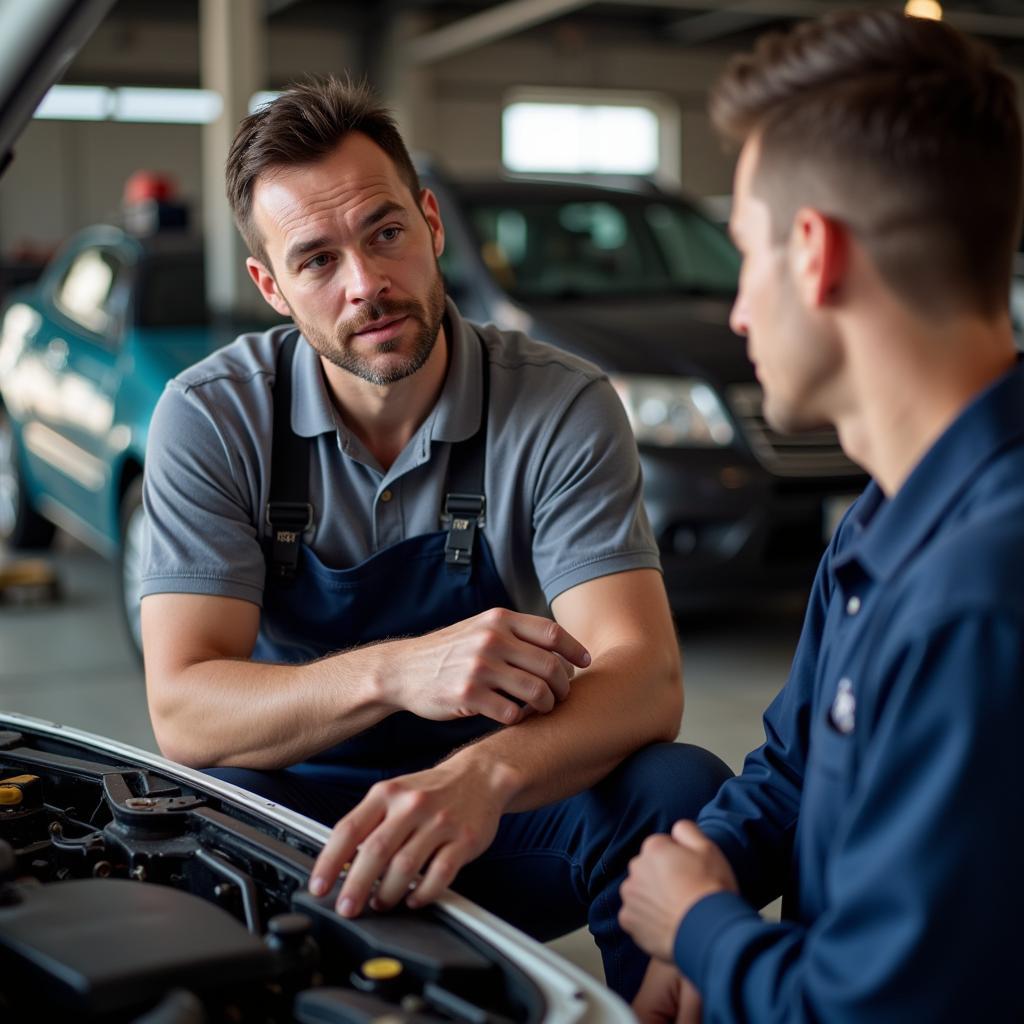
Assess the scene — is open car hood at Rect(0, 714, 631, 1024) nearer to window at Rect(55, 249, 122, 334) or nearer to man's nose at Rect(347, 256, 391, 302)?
man's nose at Rect(347, 256, 391, 302)

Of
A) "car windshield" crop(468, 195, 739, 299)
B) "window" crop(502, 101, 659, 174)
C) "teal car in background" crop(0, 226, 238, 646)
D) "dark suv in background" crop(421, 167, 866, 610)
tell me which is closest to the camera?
"dark suv in background" crop(421, 167, 866, 610)

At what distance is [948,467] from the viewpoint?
3.19ft

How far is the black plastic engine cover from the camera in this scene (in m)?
0.93

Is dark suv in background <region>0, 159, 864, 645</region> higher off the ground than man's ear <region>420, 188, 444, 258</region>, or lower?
lower

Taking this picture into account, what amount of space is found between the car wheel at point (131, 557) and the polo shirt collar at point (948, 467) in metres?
3.30

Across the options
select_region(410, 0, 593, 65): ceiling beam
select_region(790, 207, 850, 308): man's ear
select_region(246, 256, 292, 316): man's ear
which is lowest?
select_region(246, 256, 292, 316): man's ear

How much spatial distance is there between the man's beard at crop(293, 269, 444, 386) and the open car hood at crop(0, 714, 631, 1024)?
0.76 m

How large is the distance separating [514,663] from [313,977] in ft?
1.79

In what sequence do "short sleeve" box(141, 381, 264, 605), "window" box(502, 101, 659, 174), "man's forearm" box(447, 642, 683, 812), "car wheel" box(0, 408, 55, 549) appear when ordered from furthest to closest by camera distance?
"window" box(502, 101, 659, 174) < "car wheel" box(0, 408, 55, 549) < "short sleeve" box(141, 381, 264, 605) < "man's forearm" box(447, 642, 683, 812)

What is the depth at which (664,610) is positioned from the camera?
74.2 inches

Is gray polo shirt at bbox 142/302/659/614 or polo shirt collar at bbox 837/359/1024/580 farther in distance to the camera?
gray polo shirt at bbox 142/302/659/614

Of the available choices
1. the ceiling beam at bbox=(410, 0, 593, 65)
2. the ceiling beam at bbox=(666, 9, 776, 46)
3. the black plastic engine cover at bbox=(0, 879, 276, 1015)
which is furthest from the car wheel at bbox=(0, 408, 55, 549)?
the ceiling beam at bbox=(666, 9, 776, 46)

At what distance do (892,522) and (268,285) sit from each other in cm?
133

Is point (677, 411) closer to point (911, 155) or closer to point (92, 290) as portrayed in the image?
point (92, 290)
